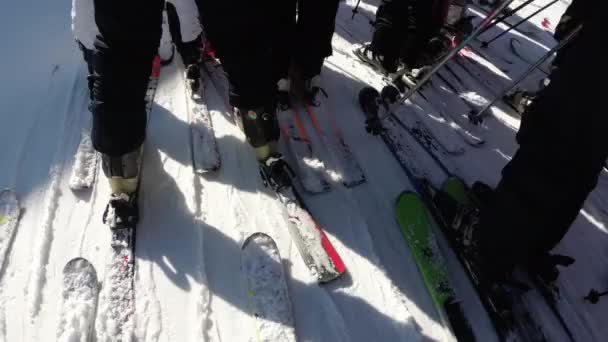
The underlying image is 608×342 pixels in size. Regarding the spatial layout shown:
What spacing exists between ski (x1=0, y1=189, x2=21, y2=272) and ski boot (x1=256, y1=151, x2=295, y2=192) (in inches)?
51.8

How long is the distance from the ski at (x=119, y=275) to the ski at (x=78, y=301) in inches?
1.4

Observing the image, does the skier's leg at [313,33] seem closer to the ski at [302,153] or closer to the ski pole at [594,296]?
the ski at [302,153]

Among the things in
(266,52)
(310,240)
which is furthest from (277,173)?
Result: (266,52)

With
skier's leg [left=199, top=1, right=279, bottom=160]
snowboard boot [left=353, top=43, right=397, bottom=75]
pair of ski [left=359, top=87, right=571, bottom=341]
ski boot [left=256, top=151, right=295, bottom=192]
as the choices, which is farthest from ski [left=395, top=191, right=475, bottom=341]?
snowboard boot [left=353, top=43, right=397, bottom=75]

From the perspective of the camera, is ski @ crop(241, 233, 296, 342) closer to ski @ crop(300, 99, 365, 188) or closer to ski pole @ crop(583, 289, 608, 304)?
ski @ crop(300, 99, 365, 188)

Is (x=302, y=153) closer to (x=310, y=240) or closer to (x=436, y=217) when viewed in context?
(x=310, y=240)

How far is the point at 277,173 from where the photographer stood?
7.42 feet

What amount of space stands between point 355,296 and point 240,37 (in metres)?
1.34

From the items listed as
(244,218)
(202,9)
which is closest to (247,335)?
(244,218)

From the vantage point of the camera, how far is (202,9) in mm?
1763

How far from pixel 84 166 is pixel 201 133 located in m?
0.71

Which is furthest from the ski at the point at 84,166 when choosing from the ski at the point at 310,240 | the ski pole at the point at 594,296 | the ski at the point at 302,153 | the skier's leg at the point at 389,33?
the ski pole at the point at 594,296

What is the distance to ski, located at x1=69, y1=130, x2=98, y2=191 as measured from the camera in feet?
7.22

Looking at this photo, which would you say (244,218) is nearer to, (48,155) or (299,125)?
(299,125)
